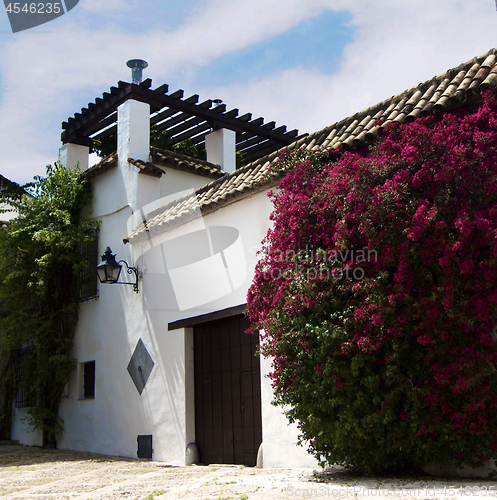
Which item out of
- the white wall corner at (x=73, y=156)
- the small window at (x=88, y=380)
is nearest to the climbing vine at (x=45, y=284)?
the small window at (x=88, y=380)

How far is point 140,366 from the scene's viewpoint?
9.15 meters

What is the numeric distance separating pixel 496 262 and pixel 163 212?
650 cm

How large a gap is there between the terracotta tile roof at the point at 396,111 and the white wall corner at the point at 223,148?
151 inches

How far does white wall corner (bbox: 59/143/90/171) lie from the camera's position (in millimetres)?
12492

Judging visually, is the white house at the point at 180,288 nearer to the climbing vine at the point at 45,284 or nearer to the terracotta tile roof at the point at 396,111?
the terracotta tile roof at the point at 396,111

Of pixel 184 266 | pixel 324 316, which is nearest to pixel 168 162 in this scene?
pixel 184 266

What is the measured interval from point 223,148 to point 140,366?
543 centimetres

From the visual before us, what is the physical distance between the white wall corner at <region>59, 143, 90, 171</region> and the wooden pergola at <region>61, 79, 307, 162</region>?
14cm

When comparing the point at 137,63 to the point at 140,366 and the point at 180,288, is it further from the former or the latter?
the point at 140,366

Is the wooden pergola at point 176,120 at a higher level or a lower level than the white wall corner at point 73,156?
higher

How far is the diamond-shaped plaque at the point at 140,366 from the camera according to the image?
29.5 ft

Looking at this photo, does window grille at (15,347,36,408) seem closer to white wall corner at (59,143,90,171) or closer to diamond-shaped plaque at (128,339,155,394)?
diamond-shaped plaque at (128,339,155,394)

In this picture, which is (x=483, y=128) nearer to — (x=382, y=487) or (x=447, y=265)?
(x=447, y=265)

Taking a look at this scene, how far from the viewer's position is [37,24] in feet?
23.0
